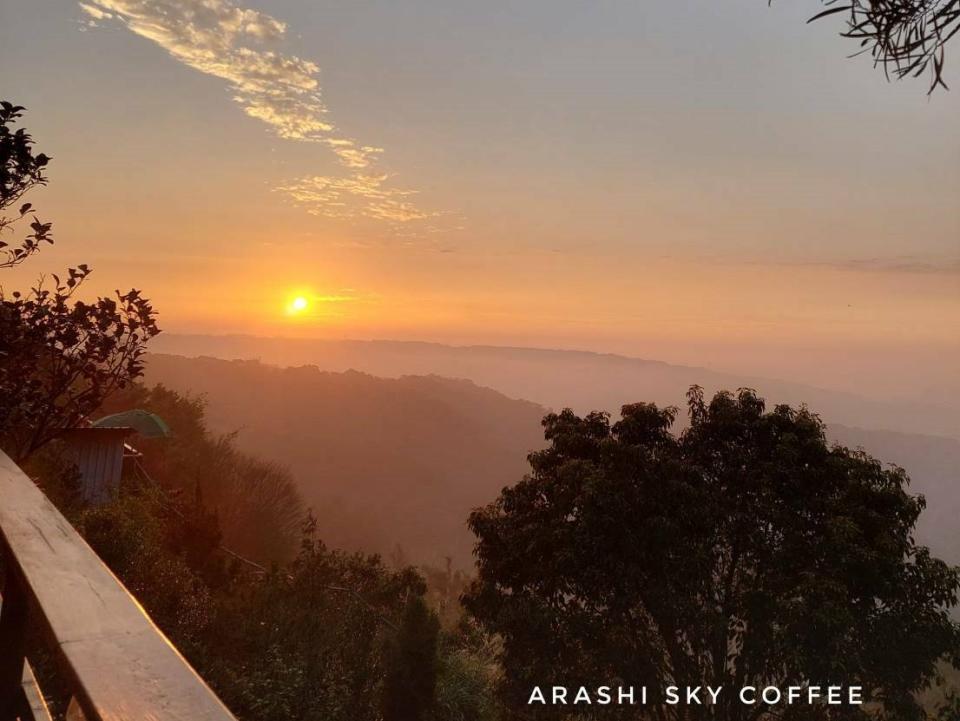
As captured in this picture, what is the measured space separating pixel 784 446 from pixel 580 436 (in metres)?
3.90

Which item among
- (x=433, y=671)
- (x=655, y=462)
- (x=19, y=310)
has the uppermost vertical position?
(x=19, y=310)

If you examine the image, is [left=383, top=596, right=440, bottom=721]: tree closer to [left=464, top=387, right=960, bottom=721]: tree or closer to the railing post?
[left=464, top=387, right=960, bottom=721]: tree

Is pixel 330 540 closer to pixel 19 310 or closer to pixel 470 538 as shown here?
pixel 470 538

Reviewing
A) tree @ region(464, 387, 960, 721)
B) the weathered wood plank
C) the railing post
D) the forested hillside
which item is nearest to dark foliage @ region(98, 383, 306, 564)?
tree @ region(464, 387, 960, 721)

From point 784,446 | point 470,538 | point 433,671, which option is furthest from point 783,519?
point 470,538

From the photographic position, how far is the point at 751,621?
39.5ft

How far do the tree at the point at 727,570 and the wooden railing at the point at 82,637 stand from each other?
10712 mm

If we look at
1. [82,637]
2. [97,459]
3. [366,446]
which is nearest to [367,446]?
[366,446]

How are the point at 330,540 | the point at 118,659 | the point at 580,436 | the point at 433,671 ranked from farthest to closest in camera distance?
1. the point at 330,540
2. the point at 433,671
3. the point at 580,436
4. the point at 118,659

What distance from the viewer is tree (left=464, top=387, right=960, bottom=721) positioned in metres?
11.4

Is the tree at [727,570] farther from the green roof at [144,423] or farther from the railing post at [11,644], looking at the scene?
the green roof at [144,423]

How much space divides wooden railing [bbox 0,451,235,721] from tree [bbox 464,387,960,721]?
10.7 metres

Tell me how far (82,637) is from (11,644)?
0.67m

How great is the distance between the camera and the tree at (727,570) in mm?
11398
